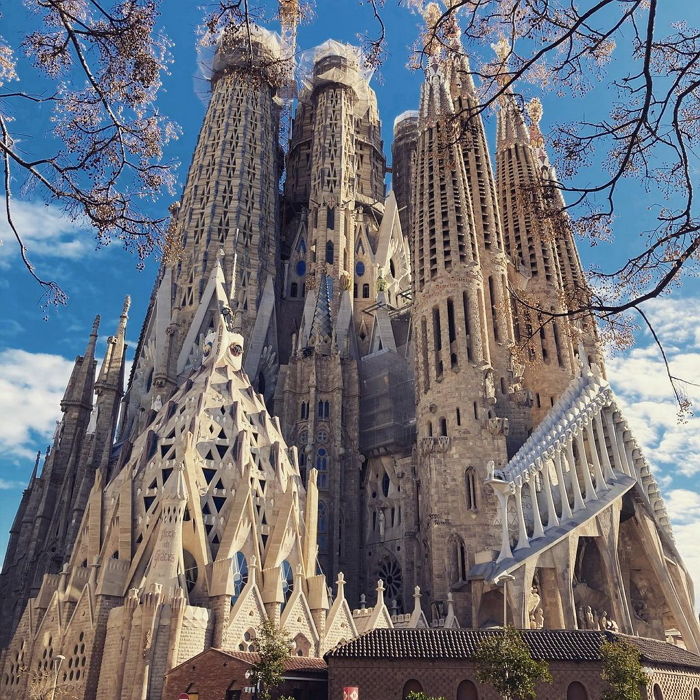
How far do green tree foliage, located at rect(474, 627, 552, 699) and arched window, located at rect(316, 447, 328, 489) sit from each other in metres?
17.0

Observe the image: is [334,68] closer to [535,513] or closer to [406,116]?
[406,116]

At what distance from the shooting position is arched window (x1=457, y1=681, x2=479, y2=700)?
18609 millimetres

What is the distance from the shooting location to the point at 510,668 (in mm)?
16141

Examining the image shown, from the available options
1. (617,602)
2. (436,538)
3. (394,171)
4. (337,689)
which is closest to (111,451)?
(436,538)

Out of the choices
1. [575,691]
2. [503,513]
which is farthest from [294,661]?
[503,513]

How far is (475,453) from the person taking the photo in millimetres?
29156

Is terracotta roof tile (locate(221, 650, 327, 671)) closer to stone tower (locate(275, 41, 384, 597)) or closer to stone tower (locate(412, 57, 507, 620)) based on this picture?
stone tower (locate(412, 57, 507, 620))

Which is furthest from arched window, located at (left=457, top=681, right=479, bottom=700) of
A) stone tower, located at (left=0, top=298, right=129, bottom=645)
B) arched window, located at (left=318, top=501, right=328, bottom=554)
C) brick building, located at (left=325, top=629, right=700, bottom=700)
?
stone tower, located at (left=0, top=298, right=129, bottom=645)

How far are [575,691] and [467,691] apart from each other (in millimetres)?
2897

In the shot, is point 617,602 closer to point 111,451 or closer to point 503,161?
point 111,451

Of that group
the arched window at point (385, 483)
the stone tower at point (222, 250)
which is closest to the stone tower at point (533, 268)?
the arched window at point (385, 483)

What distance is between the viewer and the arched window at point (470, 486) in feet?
92.5

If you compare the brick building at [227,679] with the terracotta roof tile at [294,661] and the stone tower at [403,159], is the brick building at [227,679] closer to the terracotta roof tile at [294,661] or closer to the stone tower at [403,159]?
the terracotta roof tile at [294,661]

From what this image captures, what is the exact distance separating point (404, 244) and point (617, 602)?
30537 millimetres
